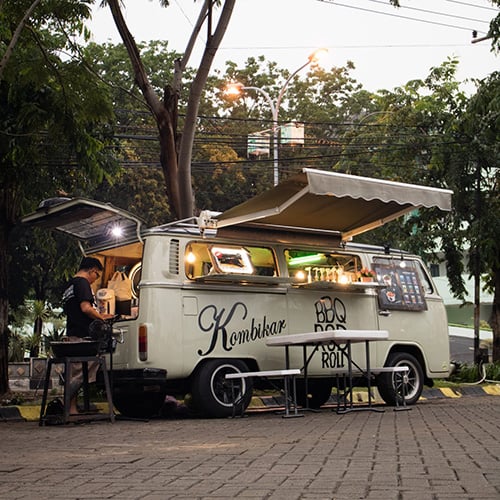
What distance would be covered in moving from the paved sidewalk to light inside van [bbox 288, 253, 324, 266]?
2.86m

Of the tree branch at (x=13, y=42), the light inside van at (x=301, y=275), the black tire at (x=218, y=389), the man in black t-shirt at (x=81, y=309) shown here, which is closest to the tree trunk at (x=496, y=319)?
the light inside van at (x=301, y=275)

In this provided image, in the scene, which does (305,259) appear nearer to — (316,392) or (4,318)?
(316,392)

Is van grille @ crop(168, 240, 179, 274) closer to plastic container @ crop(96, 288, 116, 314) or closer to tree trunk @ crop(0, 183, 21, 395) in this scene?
plastic container @ crop(96, 288, 116, 314)

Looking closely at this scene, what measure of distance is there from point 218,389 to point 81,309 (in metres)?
1.92

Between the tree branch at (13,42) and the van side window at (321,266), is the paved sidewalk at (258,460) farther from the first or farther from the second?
the tree branch at (13,42)

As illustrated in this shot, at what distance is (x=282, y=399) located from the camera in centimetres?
1441

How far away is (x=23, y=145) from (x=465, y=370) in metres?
11.1

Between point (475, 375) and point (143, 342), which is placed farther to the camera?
point (475, 375)

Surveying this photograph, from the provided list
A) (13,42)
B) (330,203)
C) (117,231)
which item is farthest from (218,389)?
(13,42)

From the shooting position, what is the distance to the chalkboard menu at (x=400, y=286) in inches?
533

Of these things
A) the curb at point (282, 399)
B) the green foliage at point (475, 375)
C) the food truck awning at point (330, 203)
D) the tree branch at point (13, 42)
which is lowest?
the curb at point (282, 399)

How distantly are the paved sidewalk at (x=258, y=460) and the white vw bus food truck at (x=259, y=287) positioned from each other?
1105 millimetres

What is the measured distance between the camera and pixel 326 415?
38.1 ft

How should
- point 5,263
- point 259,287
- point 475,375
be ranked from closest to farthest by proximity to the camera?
point 259,287, point 5,263, point 475,375
